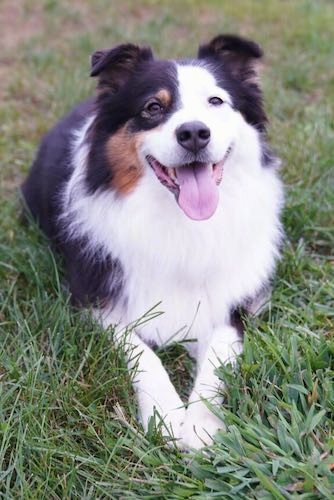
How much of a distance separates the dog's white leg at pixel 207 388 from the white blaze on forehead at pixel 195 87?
1044 mm

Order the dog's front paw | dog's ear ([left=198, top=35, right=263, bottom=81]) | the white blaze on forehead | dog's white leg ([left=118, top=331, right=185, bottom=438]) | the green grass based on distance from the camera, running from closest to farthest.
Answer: the green grass
the dog's front paw
dog's white leg ([left=118, top=331, right=185, bottom=438])
the white blaze on forehead
dog's ear ([left=198, top=35, right=263, bottom=81])

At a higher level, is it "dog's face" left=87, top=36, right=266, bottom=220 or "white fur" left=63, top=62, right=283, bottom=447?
"dog's face" left=87, top=36, right=266, bottom=220

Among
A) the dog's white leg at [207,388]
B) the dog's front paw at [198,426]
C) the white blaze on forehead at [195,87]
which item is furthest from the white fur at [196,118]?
the dog's front paw at [198,426]

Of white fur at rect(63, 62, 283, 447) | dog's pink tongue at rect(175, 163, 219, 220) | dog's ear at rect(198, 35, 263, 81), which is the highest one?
dog's ear at rect(198, 35, 263, 81)

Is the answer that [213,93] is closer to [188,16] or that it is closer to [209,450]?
[209,450]

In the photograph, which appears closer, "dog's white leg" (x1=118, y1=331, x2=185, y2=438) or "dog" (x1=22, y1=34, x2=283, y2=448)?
"dog's white leg" (x1=118, y1=331, x2=185, y2=438)

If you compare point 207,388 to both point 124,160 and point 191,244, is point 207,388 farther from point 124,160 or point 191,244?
point 124,160

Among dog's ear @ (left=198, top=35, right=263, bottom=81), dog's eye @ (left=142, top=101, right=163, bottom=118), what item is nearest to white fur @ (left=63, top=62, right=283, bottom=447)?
dog's eye @ (left=142, top=101, right=163, bottom=118)

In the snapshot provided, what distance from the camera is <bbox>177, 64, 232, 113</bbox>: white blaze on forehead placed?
114 inches

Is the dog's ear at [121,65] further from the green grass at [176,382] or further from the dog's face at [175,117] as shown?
the green grass at [176,382]

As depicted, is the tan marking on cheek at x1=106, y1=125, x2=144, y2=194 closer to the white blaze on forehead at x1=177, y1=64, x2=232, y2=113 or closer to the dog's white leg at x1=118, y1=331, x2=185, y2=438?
the white blaze on forehead at x1=177, y1=64, x2=232, y2=113

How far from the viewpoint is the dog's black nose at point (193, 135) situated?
2719 mm

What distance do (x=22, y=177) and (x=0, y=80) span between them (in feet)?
5.38

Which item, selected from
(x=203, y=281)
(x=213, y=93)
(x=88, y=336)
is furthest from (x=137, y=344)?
(x=213, y=93)
